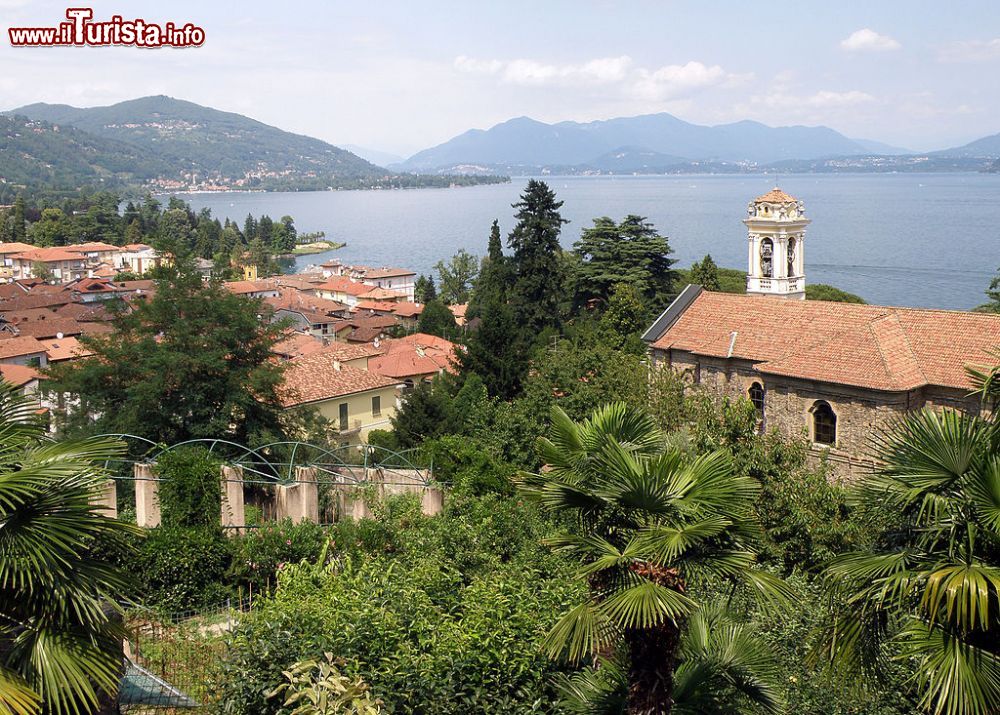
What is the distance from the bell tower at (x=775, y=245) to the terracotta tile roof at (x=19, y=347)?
39.6 meters

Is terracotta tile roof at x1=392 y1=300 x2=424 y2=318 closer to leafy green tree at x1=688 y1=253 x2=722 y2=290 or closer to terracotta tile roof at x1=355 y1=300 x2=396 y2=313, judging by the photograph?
terracotta tile roof at x1=355 y1=300 x2=396 y2=313

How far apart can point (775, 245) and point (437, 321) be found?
35.4 meters

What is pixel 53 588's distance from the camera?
18.1 feet

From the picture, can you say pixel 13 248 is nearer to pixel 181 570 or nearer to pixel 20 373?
pixel 20 373

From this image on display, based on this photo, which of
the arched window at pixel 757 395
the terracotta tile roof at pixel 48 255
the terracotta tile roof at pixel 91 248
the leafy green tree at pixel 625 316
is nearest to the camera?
the arched window at pixel 757 395

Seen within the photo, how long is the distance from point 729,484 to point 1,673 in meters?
4.88

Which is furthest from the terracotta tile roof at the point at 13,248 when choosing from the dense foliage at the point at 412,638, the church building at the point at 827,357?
the dense foliage at the point at 412,638

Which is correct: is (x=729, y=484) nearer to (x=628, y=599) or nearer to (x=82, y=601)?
(x=628, y=599)

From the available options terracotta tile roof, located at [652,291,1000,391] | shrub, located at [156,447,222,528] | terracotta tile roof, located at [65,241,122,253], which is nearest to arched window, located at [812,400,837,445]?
terracotta tile roof, located at [652,291,1000,391]

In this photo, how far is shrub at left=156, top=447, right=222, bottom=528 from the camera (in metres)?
14.7

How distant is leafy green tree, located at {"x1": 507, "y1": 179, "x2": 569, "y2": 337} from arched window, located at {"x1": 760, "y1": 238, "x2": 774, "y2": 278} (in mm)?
14344

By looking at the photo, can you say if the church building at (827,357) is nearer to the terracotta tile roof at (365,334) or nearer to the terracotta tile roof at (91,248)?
the terracotta tile roof at (365,334)

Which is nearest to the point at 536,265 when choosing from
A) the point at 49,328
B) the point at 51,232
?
the point at 49,328

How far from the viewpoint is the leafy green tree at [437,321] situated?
6556 centimetres
